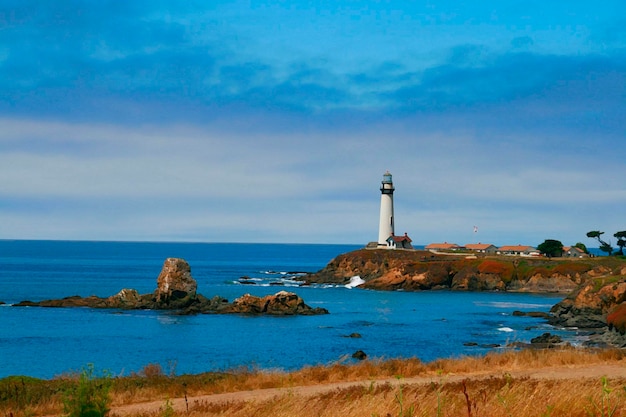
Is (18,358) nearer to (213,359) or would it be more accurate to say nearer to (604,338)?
(213,359)

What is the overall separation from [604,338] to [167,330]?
37172 millimetres

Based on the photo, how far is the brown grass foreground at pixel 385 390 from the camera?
41.1 ft

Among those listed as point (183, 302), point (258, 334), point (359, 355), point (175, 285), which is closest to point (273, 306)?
point (183, 302)

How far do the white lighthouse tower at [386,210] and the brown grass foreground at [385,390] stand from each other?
10991 cm

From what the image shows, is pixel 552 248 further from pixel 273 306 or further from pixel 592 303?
pixel 273 306

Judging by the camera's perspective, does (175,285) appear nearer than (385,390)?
No

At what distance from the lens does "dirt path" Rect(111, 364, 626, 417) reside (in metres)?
17.8

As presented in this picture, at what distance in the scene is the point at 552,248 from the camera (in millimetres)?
131500

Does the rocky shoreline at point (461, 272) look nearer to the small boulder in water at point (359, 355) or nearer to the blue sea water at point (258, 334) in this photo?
the blue sea water at point (258, 334)

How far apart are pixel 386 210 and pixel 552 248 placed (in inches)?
1264

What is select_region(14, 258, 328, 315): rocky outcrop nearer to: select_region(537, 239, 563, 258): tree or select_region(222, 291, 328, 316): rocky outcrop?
select_region(222, 291, 328, 316): rocky outcrop

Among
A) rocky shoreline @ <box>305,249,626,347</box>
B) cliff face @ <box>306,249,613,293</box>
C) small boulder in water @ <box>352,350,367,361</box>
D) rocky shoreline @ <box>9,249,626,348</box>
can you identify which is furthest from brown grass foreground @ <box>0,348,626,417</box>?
cliff face @ <box>306,249,613,293</box>

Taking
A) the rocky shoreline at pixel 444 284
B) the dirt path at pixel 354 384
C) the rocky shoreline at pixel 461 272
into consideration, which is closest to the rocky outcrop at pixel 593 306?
the rocky shoreline at pixel 444 284

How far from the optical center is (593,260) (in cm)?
11012
